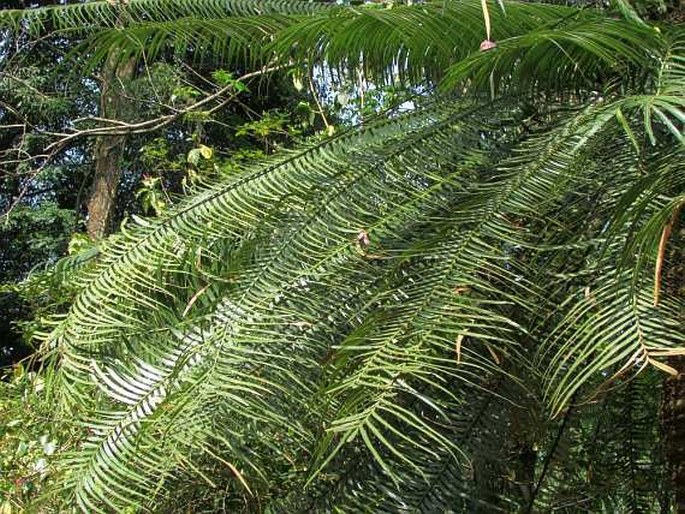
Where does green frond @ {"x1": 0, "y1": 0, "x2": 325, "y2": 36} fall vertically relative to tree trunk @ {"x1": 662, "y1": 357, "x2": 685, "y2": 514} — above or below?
above

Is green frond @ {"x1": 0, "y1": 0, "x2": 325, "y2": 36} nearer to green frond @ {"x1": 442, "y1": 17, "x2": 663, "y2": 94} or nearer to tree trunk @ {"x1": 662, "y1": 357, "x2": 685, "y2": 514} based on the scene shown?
green frond @ {"x1": 442, "y1": 17, "x2": 663, "y2": 94}

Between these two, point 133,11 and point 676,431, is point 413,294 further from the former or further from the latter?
point 133,11

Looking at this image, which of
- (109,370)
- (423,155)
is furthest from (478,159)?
(109,370)

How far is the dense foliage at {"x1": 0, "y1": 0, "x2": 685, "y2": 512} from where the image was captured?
74 centimetres

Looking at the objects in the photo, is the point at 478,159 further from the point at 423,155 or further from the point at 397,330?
the point at 397,330

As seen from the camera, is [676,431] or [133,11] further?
[133,11]

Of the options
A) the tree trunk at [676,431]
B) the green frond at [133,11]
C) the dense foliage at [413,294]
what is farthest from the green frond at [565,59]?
the green frond at [133,11]

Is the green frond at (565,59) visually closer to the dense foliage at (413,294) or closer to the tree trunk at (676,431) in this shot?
the dense foliage at (413,294)

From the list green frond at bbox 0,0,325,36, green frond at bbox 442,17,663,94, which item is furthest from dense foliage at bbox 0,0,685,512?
green frond at bbox 0,0,325,36

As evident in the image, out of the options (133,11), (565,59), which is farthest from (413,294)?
(133,11)

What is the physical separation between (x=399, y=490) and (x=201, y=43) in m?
0.77

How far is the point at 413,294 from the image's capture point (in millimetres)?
812

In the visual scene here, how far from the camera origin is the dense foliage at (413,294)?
743mm

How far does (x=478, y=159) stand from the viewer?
3.46ft
